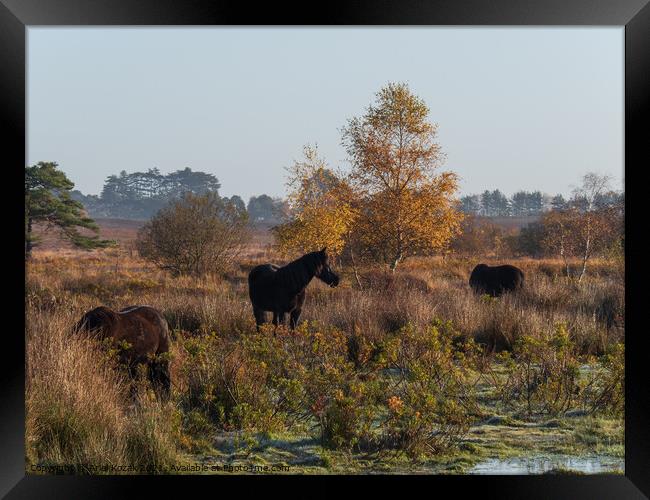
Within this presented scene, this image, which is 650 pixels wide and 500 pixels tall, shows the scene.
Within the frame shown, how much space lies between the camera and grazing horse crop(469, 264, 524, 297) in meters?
14.8

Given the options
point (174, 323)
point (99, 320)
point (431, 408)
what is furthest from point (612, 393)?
point (174, 323)

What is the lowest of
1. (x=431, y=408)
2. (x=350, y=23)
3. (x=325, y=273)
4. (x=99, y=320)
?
(x=431, y=408)

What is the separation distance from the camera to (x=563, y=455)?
6.94m

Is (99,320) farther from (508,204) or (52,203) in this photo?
(508,204)

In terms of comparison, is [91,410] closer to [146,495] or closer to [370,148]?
[146,495]

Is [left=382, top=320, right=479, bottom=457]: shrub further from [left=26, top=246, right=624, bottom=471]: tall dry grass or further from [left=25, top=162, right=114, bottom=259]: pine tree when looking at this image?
[left=25, top=162, right=114, bottom=259]: pine tree

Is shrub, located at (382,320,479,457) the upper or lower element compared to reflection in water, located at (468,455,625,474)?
upper

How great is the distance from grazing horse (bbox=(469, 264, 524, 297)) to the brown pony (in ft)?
28.6

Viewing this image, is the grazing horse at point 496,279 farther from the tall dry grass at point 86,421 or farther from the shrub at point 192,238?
the tall dry grass at point 86,421

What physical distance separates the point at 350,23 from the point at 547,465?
4.16 metres

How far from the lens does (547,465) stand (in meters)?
6.70

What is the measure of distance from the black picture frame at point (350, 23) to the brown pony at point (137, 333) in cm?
111

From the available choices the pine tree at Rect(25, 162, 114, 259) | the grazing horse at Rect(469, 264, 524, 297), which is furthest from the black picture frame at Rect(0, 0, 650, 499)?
the pine tree at Rect(25, 162, 114, 259)

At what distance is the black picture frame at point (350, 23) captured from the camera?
5.67 meters
